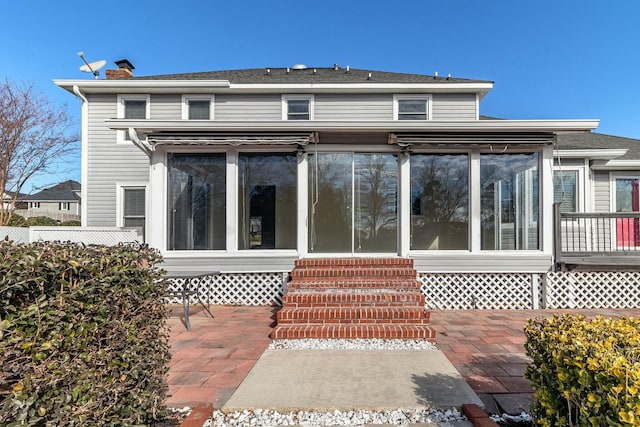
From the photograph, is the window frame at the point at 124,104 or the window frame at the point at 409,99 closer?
the window frame at the point at 124,104

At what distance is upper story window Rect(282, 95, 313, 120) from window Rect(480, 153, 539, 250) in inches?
214

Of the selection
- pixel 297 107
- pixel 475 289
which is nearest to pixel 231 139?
pixel 297 107

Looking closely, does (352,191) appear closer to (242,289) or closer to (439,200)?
(439,200)

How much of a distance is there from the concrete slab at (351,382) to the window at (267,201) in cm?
290

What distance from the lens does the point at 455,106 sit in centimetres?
969

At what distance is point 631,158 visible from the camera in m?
9.14

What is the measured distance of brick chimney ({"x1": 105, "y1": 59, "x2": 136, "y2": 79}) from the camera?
1015 cm

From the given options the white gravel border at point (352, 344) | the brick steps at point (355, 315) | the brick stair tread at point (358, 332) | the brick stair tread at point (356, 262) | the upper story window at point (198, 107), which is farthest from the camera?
the upper story window at point (198, 107)

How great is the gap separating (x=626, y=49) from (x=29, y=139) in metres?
26.2

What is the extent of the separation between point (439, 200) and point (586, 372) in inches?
202

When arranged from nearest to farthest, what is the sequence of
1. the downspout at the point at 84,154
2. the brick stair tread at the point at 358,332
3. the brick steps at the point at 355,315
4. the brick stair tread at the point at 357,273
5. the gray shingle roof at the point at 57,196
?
1. the brick stair tread at the point at 358,332
2. the brick steps at the point at 355,315
3. the brick stair tread at the point at 357,273
4. the downspout at the point at 84,154
5. the gray shingle roof at the point at 57,196

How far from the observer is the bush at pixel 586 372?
4.59 feet

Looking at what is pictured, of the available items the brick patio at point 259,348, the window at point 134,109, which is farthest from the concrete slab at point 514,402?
the window at point 134,109

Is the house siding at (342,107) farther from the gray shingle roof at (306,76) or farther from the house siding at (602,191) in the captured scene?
the house siding at (602,191)
